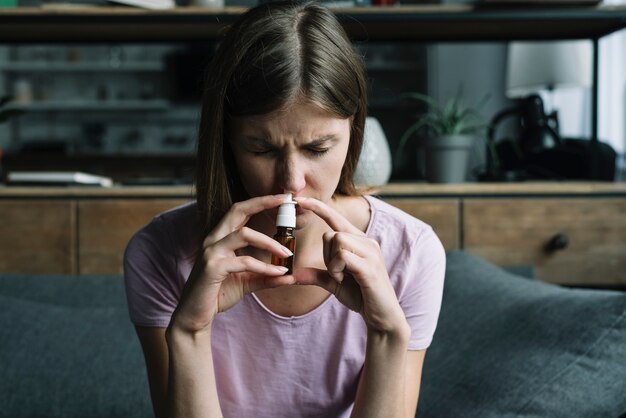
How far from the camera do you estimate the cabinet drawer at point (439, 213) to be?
1784 millimetres

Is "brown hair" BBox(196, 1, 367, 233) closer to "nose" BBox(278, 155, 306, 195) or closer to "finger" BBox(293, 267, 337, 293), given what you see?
"nose" BBox(278, 155, 306, 195)

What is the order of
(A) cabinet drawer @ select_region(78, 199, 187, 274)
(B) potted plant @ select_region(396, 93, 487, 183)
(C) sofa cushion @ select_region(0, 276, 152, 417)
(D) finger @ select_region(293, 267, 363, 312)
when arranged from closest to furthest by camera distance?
(D) finger @ select_region(293, 267, 363, 312), (C) sofa cushion @ select_region(0, 276, 152, 417), (A) cabinet drawer @ select_region(78, 199, 187, 274), (B) potted plant @ select_region(396, 93, 487, 183)

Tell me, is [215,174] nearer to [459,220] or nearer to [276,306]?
[276,306]

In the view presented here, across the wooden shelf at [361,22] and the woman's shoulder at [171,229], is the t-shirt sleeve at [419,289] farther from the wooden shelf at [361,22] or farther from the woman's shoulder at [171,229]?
the wooden shelf at [361,22]

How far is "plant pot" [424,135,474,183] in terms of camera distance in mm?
1886

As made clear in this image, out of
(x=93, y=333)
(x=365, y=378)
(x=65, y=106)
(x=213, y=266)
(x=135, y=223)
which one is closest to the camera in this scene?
(x=213, y=266)

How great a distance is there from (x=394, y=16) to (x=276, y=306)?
3.26 ft

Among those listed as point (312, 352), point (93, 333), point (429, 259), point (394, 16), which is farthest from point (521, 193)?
point (93, 333)

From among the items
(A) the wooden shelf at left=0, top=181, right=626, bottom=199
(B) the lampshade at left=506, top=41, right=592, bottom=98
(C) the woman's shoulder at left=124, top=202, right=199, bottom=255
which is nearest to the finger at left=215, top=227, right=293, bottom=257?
(C) the woman's shoulder at left=124, top=202, right=199, bottom=255

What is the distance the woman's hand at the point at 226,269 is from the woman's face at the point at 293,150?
4cm

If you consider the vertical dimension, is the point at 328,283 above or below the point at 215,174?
below

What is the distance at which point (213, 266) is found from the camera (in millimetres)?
917

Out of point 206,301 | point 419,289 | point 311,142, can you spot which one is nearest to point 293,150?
point 311,142

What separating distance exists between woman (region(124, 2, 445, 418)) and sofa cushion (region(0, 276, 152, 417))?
27cm
